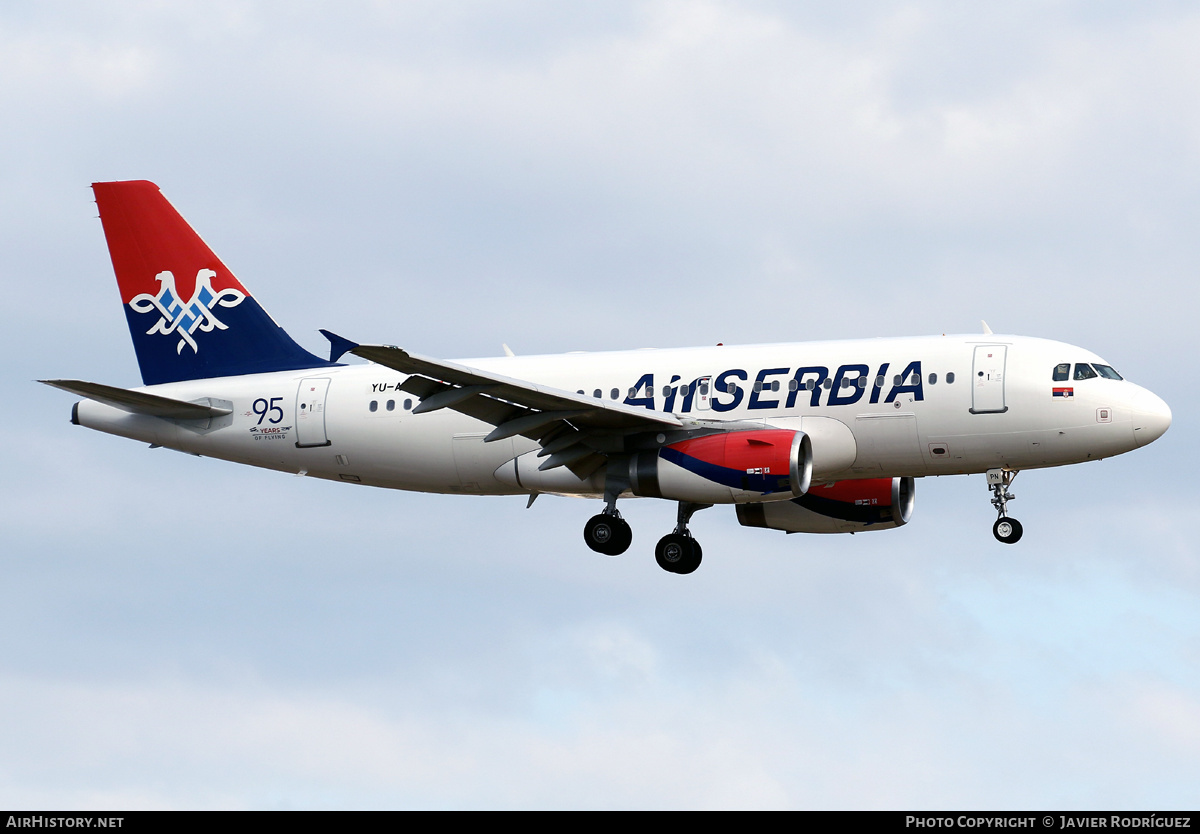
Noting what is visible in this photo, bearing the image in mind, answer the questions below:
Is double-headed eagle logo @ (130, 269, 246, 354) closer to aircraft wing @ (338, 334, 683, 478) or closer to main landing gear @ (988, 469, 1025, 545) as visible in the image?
aircraft wing @ (338, 334, 683, 478)

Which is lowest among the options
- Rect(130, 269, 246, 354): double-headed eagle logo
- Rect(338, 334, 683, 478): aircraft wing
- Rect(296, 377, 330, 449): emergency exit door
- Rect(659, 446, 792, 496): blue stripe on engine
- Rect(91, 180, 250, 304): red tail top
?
Rect(659, 446, 792, 496): blue stripe on engine

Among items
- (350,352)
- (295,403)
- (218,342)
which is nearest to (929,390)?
(350,352)

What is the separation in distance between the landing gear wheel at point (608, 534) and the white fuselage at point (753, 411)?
970mm

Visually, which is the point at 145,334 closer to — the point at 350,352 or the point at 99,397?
the point at 99,397

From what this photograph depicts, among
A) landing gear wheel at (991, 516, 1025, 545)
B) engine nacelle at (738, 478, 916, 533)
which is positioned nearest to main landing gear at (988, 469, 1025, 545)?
landing gear wheel at (991, 516, 1025, 545)

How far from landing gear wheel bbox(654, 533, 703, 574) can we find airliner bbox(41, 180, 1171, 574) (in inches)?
1.6

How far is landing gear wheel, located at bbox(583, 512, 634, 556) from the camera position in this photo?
37.5 m

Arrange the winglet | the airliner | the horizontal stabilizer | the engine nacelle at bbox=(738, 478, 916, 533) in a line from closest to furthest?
1. the winglet
2. the airliner
3. the horizontal stabilizer
4. the engine nacelle at bbox=(738, 478, 916, 533)

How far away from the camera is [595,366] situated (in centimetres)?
3931

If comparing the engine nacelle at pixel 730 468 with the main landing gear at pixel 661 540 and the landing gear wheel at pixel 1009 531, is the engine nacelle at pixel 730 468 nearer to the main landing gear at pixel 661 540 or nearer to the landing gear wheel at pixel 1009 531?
the main landing gear at pixel 661 540

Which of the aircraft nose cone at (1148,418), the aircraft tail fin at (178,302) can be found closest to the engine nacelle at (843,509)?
the aircraft nose cone at (1148,418)

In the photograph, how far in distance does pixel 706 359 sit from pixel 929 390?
5385 mm

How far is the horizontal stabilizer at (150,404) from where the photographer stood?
3956 centimetres

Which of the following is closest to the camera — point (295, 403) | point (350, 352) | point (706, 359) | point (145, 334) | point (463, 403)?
point (350, 352)
